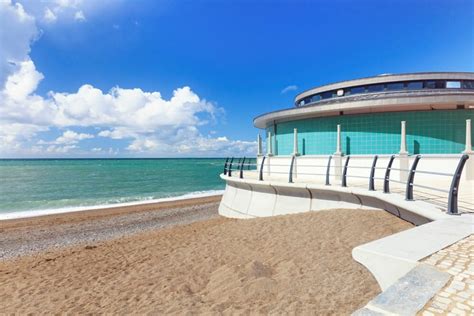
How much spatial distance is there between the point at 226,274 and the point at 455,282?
4203mm

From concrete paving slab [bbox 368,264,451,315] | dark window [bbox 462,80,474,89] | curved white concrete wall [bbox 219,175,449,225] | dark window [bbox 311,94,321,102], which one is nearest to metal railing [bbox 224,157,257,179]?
curved white concrete wall [bbox 219,175,449,225]

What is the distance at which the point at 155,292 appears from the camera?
5.77 m

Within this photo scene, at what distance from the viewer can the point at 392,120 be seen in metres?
14.4

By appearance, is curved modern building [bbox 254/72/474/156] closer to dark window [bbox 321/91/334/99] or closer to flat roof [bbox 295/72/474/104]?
flat roof [bbox 295/72/474/104]

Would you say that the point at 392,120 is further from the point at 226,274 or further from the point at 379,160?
the point at 226,274

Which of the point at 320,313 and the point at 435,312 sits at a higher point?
the point at 435,312

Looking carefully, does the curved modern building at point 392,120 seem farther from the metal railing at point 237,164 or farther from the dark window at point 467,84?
the metal railing at point 237,164

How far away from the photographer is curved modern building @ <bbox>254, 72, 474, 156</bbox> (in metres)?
13.8

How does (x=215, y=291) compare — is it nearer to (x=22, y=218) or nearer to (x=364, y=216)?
(x=364, y=216)

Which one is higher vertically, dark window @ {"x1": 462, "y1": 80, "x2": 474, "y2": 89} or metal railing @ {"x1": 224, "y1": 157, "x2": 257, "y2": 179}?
dark window @ {"x1": 462, "y1": 80, "x2": 474, "y2": 89}

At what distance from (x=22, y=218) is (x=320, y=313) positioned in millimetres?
26122

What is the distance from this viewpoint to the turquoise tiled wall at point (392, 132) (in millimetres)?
13914

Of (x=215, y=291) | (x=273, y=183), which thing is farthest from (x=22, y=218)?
(x=215, y=291)

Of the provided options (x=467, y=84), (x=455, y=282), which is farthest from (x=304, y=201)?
(x=467, y=84)
